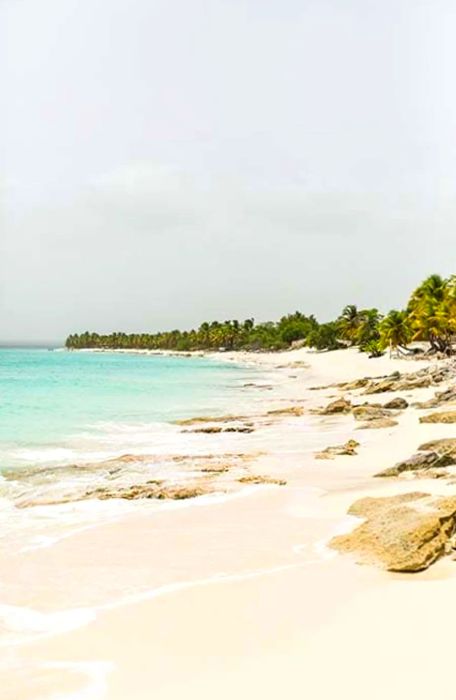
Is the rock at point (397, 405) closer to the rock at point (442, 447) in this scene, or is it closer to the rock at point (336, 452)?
the rock at point (336, 452)

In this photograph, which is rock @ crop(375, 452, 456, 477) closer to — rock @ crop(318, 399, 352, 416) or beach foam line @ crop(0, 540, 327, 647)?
beach foam line @ crop(0, 540, 327, 647)

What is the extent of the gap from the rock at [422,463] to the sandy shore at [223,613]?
1612 millimetres

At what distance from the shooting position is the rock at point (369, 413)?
74.3ft

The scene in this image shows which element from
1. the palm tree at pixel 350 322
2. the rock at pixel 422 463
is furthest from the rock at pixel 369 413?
the palm tree at pixel 350 322

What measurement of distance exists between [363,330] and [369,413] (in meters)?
75.8

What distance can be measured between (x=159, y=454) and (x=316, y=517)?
853 cm

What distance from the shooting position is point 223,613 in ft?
20.0

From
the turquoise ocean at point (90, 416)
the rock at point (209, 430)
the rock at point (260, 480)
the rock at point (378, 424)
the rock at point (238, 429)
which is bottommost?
the turquoise ocean at point (90, 416)

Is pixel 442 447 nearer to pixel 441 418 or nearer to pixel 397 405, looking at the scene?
pixel 441 418

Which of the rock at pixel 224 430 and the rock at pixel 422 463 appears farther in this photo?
the rock at pixel 224 430

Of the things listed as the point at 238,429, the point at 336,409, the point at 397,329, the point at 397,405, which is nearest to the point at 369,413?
the point at 397,405

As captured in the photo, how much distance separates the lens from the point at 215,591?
669cm

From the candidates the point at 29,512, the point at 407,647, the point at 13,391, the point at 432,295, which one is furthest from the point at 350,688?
the point at 432,295

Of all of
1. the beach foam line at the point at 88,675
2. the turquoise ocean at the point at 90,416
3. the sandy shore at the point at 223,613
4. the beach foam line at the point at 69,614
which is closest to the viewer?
the beach foam line at the point at 88,675
